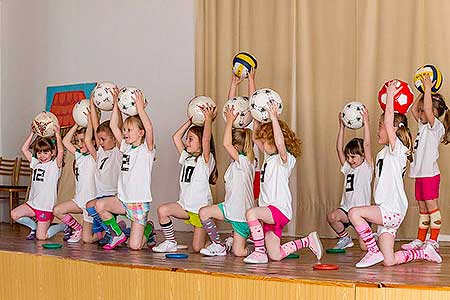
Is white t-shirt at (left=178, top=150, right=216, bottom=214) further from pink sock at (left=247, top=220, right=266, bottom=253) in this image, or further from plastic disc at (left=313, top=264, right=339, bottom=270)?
plastic disc at (left=313, top=264, right=339, bottom=270)

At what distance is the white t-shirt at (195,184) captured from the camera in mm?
6410

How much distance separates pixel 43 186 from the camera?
24.5 ft

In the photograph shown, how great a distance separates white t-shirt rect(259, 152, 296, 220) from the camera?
572cm

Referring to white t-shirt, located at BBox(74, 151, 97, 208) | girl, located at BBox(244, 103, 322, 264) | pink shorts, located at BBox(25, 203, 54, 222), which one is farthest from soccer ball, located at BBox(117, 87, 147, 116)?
pink shorts, located at BBox(25, 203, 54, 222)

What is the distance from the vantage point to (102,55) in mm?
9477

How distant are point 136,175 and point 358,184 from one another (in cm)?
182

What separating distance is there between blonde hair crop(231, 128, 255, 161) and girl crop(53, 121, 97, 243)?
1.60 meters

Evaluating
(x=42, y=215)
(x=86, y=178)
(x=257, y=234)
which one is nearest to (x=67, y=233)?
(x=42, y=215)

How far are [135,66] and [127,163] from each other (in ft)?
9.39

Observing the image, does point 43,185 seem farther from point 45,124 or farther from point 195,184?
point 195,184

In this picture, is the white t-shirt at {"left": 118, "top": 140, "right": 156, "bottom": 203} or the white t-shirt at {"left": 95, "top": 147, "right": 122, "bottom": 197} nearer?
the white t-shirt at {"left": 118, "top": 140, "right": 156, "bottom": 203}

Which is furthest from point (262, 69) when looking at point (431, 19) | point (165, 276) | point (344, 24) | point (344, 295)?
point (344, 295)

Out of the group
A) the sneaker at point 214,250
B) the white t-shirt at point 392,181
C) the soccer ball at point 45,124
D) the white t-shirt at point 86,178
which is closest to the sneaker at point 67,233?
the white t-shirt at point 86,178

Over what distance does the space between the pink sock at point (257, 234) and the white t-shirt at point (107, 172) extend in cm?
185
